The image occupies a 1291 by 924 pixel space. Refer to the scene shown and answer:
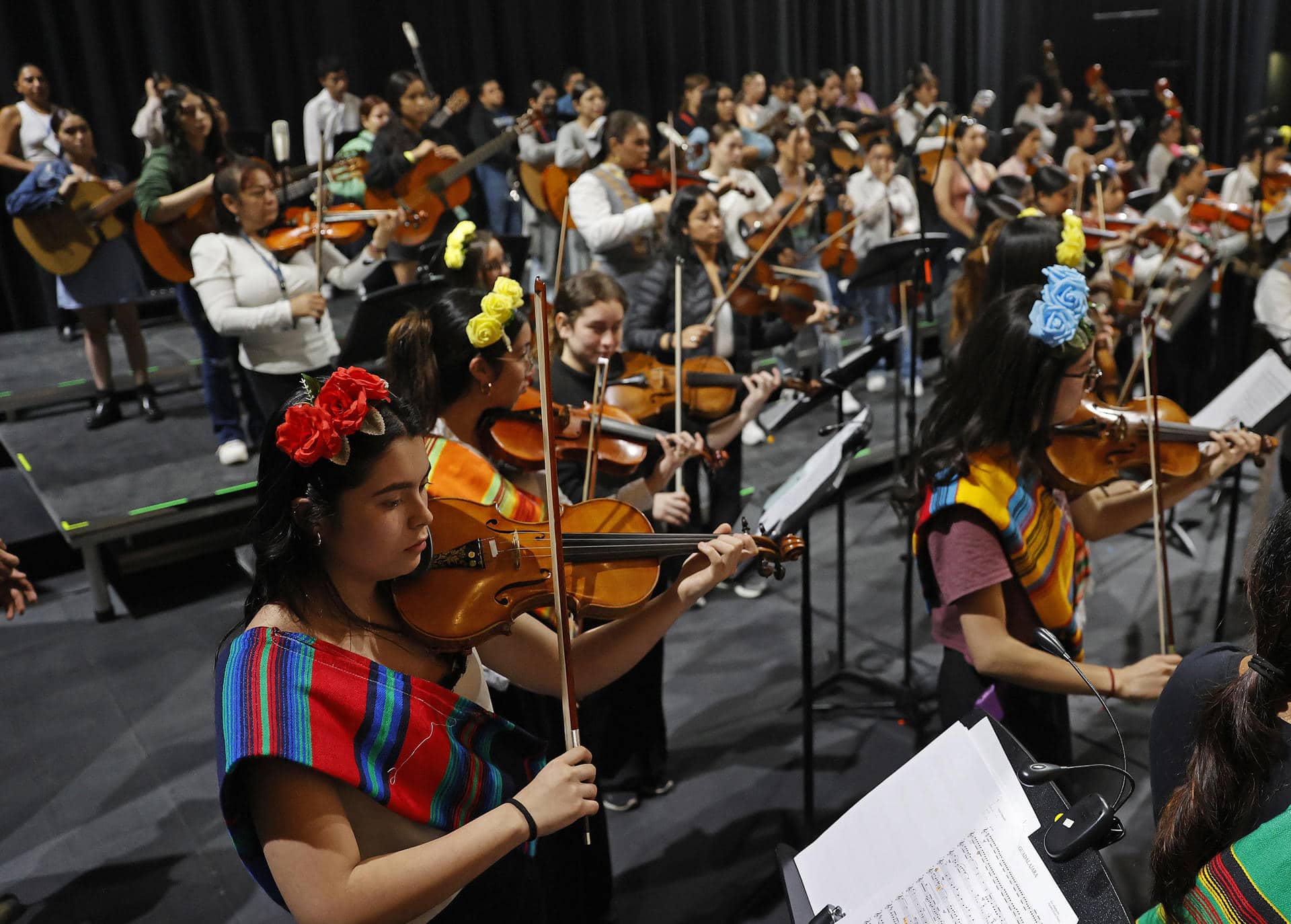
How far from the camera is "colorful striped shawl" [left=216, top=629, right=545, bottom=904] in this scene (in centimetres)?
114

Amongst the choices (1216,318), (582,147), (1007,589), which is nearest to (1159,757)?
(1007,589)

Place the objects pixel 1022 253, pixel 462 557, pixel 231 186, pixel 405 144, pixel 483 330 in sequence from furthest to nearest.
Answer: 1. pixel 405 144
2. pixel 231 186
3. pixel 1022 253
4. pixel 483 330
5. pixel 462 557

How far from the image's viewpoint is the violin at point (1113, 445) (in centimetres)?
212

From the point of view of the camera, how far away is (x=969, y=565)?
1872 millimetres

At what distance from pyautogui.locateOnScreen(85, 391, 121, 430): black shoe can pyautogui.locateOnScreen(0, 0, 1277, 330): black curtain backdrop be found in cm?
287

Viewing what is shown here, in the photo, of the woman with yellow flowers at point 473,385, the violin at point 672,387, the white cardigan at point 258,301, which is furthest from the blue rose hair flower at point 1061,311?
the white cardigan at point 258,301

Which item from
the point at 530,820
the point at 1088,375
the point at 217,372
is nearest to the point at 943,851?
the point at 530,820

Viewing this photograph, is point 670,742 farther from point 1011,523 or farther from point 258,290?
point 258,290

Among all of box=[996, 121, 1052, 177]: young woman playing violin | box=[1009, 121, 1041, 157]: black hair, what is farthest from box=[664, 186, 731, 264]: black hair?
box=[1009, 121, 1041, 157]: black hair

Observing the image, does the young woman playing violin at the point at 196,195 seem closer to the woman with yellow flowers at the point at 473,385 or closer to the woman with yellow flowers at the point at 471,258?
the woman with yellow flowers at the point at 471,258

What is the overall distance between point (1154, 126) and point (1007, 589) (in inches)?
387

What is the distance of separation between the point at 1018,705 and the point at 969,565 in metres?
0.43

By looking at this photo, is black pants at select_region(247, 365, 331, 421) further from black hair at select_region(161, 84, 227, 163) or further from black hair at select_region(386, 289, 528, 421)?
black hair at select_region(386, 289, 528, 421)

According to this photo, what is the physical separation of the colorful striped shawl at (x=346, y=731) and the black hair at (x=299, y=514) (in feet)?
0.24
